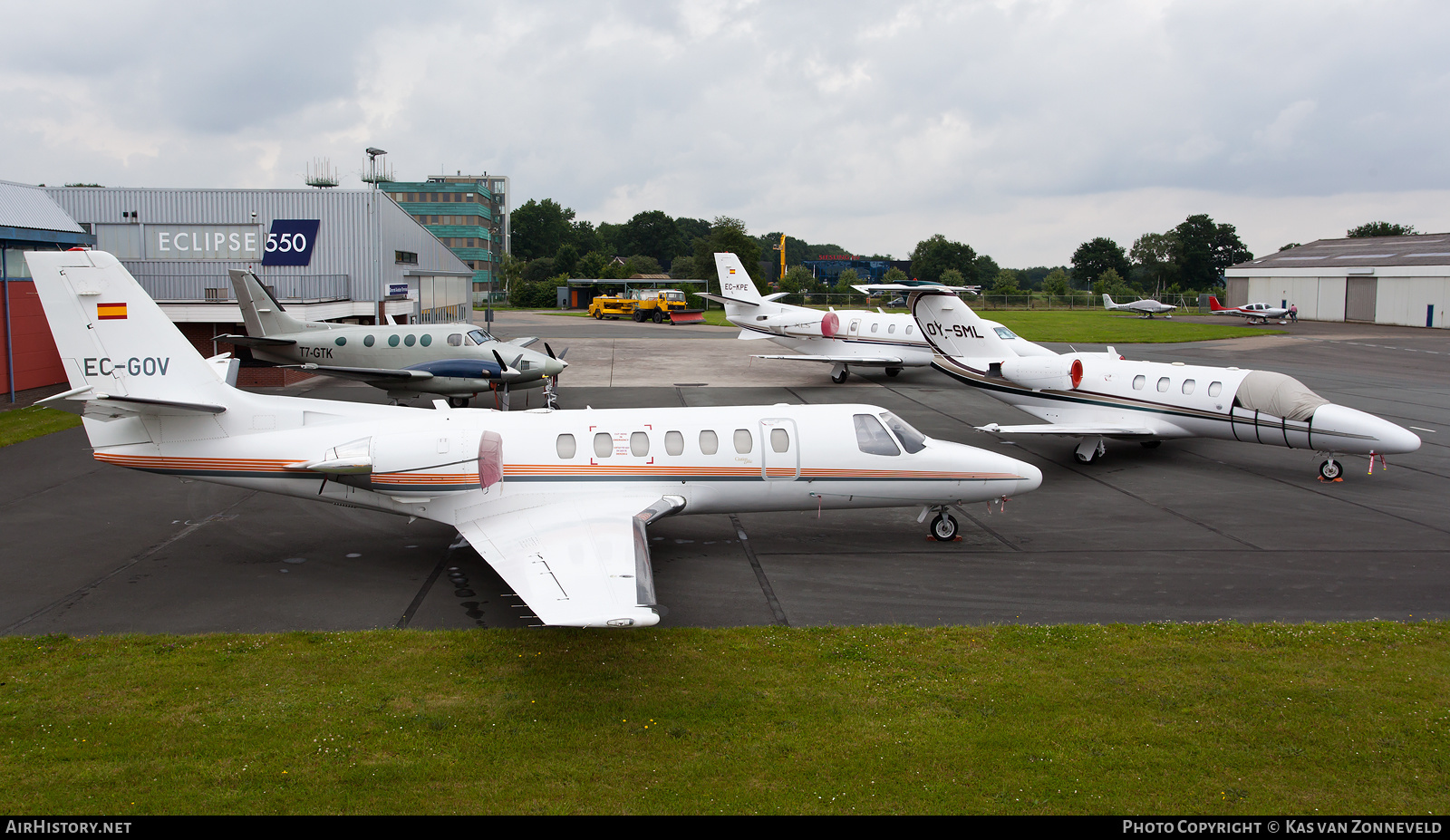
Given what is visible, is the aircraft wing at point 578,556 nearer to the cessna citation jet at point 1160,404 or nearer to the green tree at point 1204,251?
the cessna citation jet at point 1160,404

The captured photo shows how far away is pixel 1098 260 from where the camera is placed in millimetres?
126812

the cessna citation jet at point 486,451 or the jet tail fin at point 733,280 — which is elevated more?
the jet tail fin at point 733,280

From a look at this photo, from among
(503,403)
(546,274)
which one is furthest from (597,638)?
(546,274)

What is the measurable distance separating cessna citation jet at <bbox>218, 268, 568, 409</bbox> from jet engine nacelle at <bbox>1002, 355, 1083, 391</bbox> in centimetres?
1308

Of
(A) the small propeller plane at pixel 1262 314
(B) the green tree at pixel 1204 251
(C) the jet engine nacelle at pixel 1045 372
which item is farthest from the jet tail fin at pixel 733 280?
(B) the green tree at pixel 1204 251

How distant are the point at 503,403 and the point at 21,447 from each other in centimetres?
1181

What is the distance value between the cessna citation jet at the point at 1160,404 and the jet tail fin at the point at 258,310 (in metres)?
20.5

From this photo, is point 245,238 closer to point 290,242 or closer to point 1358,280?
point 290,242

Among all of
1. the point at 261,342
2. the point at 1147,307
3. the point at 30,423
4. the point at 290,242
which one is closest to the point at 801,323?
the point at 261,342

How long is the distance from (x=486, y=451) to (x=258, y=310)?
20.5 meters

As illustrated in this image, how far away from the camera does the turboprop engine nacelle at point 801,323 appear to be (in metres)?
36.4

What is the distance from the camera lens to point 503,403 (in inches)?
1087

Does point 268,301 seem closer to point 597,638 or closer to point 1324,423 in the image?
point 597,638

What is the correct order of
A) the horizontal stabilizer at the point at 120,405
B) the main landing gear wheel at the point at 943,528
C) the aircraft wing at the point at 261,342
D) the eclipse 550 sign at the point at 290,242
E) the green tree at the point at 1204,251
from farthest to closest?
the green tree at the point at 1204,251
the eclipse 550 sign at the point at 290,242
the aircraft wing at the point at 261,342
the main landing gear wheel at the point at 943,528
the horizontal stabilizer at the point at 120,405
